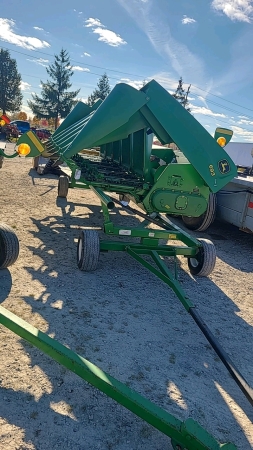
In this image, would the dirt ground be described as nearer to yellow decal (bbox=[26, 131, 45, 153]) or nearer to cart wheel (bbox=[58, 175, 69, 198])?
yellow decal (bbox=[26, 131, 45, 153])

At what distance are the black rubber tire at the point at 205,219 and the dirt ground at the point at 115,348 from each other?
1420mm

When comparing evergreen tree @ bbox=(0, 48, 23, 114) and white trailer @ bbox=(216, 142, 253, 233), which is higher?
evergreen tree @ bbox=(0, 48, 23, 114)

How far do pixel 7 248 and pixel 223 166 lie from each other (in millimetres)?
2941

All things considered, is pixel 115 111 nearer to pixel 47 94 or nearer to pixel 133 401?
pixel 133 401

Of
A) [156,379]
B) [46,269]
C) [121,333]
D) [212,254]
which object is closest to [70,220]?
[46,269]

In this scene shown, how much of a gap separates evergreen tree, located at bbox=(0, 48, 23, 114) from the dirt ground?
43660 mm

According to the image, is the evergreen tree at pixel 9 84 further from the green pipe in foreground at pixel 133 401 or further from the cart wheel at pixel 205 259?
the green pipe in foreground at pixel 133 401

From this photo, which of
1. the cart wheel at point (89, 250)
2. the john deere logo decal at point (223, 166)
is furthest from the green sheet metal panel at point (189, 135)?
the cart wheel at point (89, 250)

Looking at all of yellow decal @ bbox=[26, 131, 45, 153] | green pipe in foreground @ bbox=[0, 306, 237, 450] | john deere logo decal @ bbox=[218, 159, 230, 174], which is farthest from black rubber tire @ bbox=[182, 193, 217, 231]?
green pipe in foreground @ bbox=[0, 306, 237, 450]

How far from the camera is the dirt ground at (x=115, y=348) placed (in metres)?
2.15

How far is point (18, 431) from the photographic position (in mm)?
2037

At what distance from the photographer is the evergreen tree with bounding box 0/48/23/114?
43.7m

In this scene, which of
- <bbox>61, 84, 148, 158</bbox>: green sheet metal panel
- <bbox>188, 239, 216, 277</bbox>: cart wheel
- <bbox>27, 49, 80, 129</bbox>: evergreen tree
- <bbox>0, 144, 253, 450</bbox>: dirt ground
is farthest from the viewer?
<bbox>27, 49, 80, 129</bbox>: evergreen tree

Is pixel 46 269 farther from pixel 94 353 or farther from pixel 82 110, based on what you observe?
pixel 82 110
